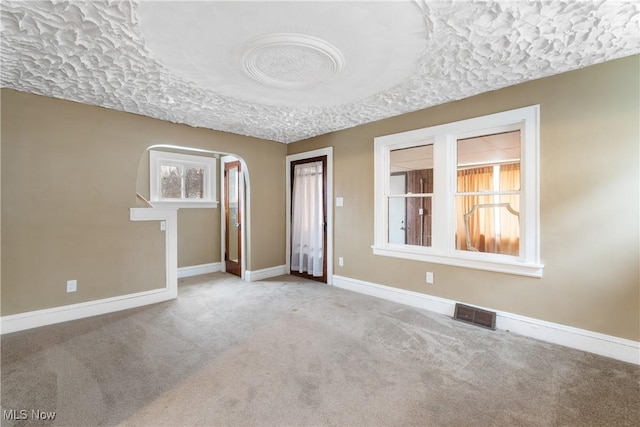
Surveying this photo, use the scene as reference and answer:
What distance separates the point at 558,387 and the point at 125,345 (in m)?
3.56

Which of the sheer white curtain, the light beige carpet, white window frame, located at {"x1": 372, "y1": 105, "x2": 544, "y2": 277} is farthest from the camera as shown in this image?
the sheer white curtain

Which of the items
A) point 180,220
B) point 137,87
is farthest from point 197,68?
point 180,220

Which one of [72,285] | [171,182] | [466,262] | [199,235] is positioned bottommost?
[72,285]

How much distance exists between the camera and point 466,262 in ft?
10.6

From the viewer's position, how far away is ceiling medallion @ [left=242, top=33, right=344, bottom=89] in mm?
2039

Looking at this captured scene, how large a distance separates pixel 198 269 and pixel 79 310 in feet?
7.18

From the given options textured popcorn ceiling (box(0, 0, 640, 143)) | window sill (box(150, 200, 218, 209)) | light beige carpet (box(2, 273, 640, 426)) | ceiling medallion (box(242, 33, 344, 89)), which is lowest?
light beige carpet (box(2, 273, 640, 426))

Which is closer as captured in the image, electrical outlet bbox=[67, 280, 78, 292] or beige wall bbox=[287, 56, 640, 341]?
beige wall bbox=[287, 56, 640, 341]

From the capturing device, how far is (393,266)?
389cm

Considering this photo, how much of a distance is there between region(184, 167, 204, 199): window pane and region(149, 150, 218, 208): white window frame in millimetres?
68

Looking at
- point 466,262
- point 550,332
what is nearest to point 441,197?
point 466,262

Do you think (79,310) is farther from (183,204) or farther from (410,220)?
(410,220)

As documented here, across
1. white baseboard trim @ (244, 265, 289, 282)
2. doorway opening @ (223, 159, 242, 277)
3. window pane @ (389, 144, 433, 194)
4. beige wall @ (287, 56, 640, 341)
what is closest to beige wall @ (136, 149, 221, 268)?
doorway opening @ (223, 159, 242, 277)

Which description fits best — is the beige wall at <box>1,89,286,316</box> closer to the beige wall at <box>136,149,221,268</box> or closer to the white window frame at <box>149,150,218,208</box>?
the white window frame at <box>149,150,218,208</box>
